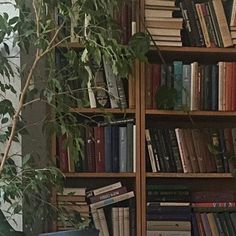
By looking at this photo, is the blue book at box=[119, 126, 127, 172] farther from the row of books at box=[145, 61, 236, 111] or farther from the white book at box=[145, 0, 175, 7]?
the white book at box=[145, 0, 175, 7]

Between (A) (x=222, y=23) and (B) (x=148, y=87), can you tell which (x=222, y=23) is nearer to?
(A) (x=222, y=23)

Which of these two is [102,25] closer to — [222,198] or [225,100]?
[225,100]

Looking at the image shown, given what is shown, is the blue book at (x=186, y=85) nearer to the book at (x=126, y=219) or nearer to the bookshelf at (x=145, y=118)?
the bookshelf at (x=145, y=118)

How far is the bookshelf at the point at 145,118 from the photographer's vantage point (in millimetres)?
2457

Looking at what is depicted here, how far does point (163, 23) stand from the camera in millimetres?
2482

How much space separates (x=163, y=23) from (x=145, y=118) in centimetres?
46

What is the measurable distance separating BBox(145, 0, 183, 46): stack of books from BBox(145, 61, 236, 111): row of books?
0.12 meters

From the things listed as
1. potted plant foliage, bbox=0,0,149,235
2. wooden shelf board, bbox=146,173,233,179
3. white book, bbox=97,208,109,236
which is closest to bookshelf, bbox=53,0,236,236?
wooden shelf board, bbox=146,173,233,179

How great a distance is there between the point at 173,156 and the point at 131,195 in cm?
27

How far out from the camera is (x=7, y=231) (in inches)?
71.4

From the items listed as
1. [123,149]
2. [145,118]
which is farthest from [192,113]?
[123,149]

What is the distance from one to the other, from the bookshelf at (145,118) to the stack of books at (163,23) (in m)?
0.03

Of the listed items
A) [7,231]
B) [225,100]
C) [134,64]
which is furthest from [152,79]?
[7,231]

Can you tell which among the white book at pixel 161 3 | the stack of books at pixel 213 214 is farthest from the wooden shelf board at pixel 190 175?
the white book at pixel 161 3
